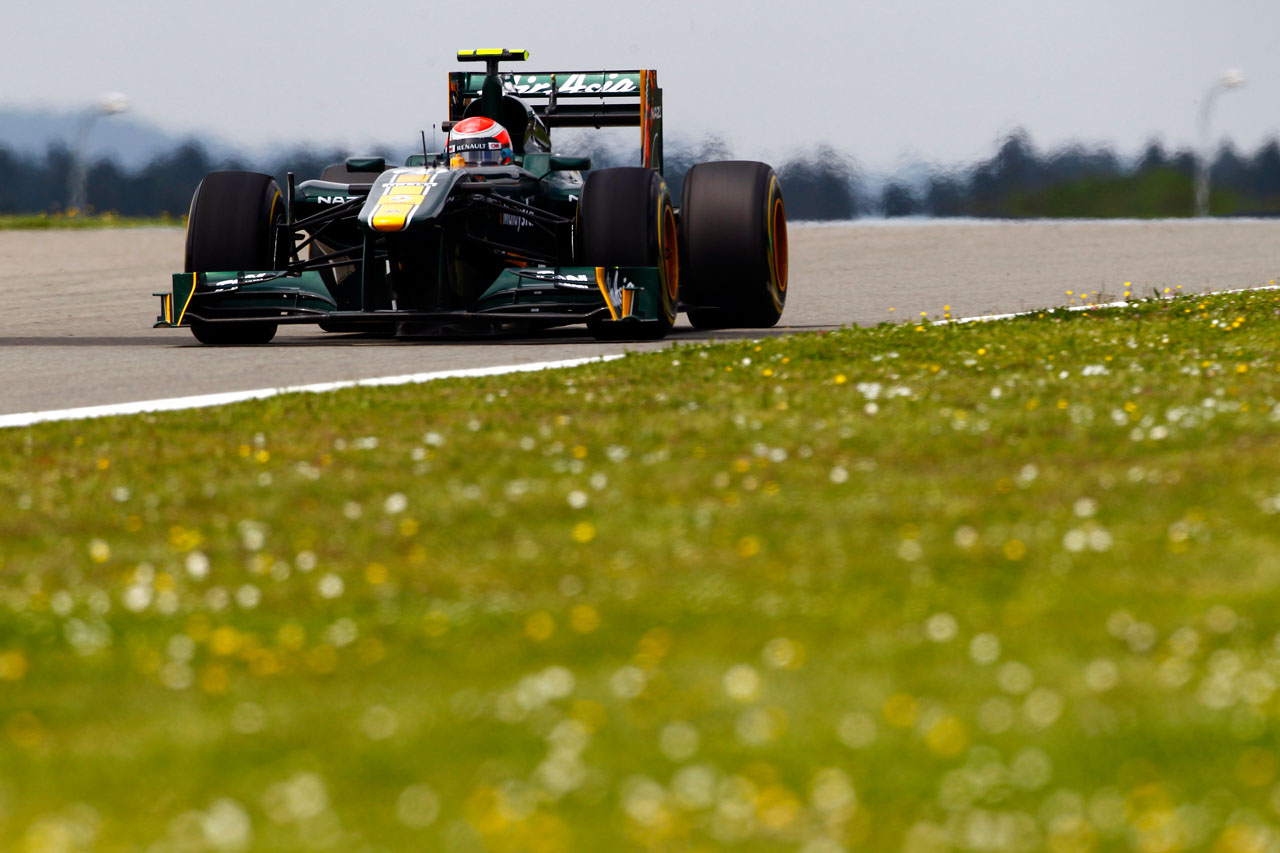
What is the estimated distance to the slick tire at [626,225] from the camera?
574 inches

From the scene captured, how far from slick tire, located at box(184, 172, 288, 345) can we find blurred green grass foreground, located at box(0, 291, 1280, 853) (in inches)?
228

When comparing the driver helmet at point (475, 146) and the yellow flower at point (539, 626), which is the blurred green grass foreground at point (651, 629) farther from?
the driver helmet at point (475, 146)

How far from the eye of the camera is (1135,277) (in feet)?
74.4

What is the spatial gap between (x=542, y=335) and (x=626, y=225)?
188 cm

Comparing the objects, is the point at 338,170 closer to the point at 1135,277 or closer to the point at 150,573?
the point at 1135,277

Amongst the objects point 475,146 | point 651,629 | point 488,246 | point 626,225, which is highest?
point 475,146

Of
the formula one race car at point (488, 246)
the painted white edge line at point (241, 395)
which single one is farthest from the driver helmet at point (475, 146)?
the painted white edge line at point (241, 395)

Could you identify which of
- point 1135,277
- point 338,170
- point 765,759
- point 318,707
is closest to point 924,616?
point 765,759

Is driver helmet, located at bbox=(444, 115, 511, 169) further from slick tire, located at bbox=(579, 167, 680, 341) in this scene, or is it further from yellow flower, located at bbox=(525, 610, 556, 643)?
yellow flower, located at bbox=(525, 610, 556, 643)

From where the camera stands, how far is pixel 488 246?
48.1 ft

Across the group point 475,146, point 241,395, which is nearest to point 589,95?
point 475,146

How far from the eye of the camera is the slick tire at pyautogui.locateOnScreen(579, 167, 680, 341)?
1457 cm

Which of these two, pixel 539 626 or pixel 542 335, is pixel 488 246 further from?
pixel 539 626

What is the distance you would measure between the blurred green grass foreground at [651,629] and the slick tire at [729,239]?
6.31 meters
